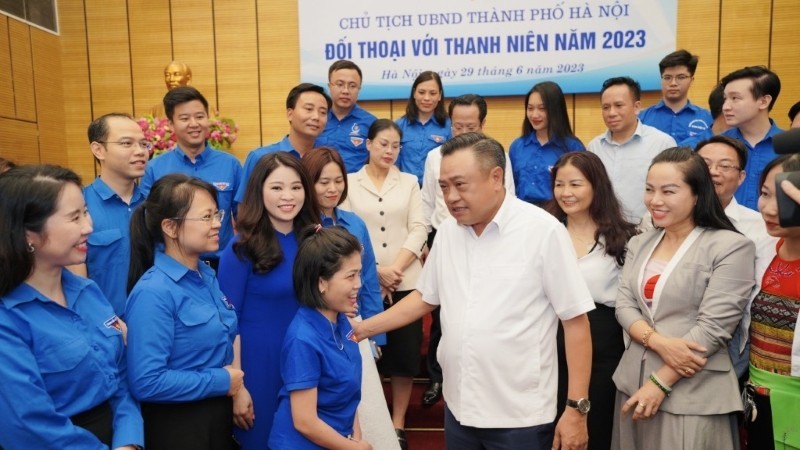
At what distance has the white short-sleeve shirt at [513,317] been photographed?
1.56 meters


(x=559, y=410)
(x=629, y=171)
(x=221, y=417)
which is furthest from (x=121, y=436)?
(x=629, y=171)

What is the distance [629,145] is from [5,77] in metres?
5.25

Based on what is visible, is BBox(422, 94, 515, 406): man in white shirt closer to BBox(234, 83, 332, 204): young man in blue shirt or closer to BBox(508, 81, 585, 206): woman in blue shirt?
BBox(508, 81, 585, 206): woman in blue shirt

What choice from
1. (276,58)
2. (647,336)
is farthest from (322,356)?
(276,58)

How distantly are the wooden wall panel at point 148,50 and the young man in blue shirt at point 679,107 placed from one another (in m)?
4.57

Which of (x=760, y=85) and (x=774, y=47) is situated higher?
(x=774, y=47)

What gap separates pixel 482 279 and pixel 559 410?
38.2 inches

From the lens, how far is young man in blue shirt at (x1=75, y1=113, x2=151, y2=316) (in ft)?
7.69

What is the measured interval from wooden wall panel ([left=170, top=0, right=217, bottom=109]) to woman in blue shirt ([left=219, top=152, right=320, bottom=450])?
409 centimetres

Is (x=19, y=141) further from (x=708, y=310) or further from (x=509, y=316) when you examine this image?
(x=708, y=310)

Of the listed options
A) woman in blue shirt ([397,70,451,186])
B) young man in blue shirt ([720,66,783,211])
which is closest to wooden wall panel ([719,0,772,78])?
young man in blue shirt ([720,66,783,211])

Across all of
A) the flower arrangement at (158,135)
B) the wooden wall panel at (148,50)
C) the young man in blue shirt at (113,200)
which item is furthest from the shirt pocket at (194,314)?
the wooden wall panel at (148,50)

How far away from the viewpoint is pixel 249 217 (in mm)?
1994

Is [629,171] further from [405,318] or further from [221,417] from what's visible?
[221,417]
